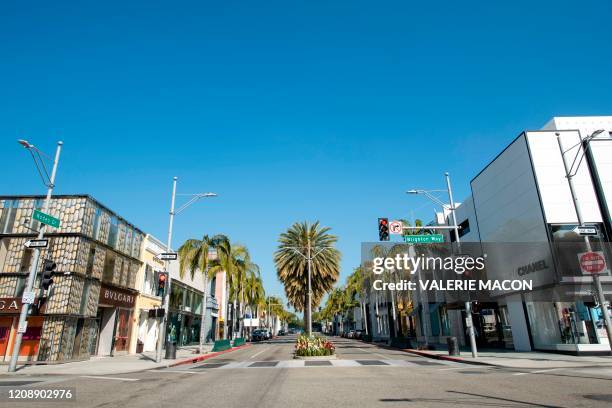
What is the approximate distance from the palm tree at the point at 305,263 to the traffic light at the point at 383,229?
22.7m

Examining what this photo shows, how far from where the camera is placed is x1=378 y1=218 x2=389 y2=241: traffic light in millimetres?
23719

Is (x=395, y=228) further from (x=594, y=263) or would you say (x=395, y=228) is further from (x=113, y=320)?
(x=113, y=320)

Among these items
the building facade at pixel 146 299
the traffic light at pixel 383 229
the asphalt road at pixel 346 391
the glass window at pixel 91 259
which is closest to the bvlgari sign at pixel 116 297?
the building facade at pixel 146 299

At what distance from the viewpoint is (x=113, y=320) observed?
99.6 ft

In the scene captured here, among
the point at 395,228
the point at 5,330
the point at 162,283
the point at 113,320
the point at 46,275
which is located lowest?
the point at 5,330

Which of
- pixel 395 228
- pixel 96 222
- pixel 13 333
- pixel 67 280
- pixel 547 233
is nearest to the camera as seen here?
pixel 67 280

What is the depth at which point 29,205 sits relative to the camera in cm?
2695

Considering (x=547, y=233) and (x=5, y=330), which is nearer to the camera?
(x=5, y=330)

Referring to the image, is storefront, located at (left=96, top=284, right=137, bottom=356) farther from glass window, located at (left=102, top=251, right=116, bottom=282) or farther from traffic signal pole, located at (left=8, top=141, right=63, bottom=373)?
traffic signal pole, located at (left=8, top=141, right=63, bottom=373)

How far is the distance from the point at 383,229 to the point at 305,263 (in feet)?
76.4

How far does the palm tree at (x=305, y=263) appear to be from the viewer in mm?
46812

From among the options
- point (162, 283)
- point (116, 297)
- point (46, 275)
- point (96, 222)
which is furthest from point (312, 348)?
point (96, 222)

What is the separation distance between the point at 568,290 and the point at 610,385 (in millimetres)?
14995

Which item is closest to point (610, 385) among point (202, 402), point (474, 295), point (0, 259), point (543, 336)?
point (202, 402)
